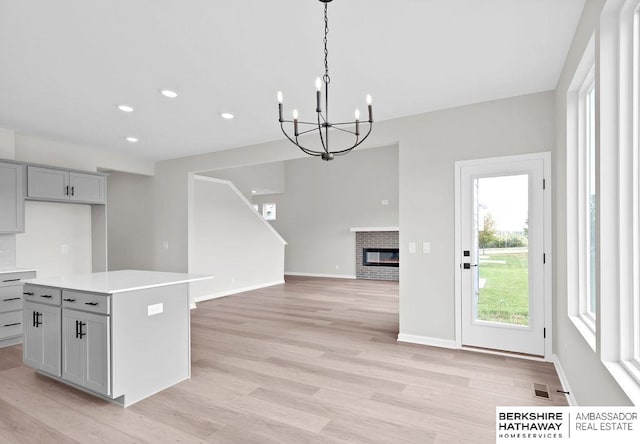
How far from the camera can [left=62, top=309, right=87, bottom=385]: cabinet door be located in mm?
2791

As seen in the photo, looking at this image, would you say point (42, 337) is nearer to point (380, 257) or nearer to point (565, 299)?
point (565, 299)

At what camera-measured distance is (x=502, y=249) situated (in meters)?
3.80

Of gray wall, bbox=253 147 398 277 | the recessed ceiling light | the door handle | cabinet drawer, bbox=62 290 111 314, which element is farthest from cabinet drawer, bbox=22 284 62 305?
gray wall, bbox=253 147 398 277

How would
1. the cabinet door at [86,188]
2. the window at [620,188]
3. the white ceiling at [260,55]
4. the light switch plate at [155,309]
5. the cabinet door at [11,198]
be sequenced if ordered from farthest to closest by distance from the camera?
1. the cabinet door at [86,188]
2. the cabinet door at [11,198]
3. the light switch plate at [155,309]
4. the white ceiling at [260,55]
5. the window at [620,188]

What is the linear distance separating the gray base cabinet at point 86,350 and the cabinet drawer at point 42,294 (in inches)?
5.9

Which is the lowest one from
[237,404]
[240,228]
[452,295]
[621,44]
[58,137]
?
[237,404]

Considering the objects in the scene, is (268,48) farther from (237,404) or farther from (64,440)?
(64,440)

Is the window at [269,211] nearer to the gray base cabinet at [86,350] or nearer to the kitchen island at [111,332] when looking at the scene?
the kitchen island at [111,332]

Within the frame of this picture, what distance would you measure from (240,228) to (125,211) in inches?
89.8

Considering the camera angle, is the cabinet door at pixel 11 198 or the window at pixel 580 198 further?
the cabinet door at pixel 11 198

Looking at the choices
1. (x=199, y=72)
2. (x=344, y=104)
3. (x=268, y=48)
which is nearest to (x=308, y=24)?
(x=268, y=48)

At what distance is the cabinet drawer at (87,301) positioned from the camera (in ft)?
8.60

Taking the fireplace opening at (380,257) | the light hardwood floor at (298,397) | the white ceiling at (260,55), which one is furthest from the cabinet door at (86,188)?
the fireplace opening at (380,257)

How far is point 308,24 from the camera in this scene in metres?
2.41
